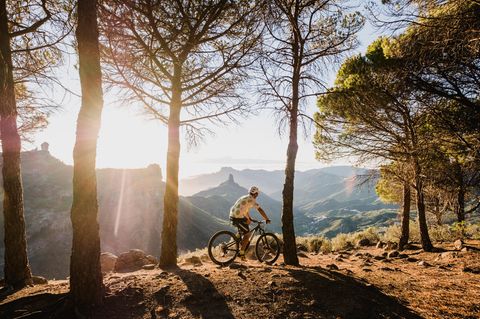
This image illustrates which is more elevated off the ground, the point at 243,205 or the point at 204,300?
the point at 243,205

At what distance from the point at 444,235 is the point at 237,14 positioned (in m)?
14.6

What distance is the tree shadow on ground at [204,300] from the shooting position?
4.12 meters

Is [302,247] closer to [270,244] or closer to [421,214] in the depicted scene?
[421,214]

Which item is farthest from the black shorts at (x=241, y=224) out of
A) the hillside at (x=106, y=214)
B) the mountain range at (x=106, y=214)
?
the hillside at (x=106, y=214)

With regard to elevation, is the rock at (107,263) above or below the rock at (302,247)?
above

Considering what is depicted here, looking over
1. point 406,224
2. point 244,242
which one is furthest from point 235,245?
point 406,224

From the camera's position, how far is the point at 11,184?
6230mm

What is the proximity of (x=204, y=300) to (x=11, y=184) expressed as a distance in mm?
4953

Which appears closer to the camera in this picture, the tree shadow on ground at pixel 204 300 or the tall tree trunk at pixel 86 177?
the tree shadow on ground at pixel 204 300

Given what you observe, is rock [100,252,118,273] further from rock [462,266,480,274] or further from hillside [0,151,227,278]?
hillside [0,151,227,278]

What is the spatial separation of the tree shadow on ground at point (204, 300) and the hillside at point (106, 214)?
4995 centimetres

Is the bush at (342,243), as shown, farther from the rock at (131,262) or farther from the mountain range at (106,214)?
the mountain range at (106,214)

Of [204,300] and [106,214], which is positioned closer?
[204,300]

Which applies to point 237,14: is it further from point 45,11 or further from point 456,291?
point 456,291
